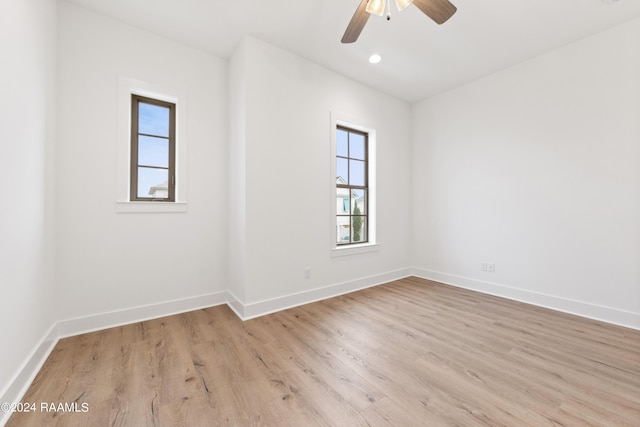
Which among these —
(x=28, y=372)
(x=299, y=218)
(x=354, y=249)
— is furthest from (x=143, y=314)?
(x=354, y=249)

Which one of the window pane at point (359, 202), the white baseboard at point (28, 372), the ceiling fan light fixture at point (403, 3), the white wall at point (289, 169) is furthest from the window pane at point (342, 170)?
the white baseboard at point (28, 372)

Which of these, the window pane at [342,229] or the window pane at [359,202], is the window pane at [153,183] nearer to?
the window pane at [342,229]

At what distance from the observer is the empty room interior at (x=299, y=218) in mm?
1576

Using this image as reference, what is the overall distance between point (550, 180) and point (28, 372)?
499 cm

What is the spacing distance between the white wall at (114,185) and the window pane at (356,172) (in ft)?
6.22

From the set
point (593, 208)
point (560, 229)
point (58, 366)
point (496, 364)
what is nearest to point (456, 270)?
point (560, 229)

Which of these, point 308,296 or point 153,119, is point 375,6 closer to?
point 153,119

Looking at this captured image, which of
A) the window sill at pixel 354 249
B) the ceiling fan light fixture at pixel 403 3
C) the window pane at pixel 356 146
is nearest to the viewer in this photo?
the ceiling fan light fixture at pixel 403 3

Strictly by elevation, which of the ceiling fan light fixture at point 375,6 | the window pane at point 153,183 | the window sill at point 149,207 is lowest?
the window sill at point 149,207

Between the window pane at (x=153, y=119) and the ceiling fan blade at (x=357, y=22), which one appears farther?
the window pane at (x=153, y=119)

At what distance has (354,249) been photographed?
3.63 metres

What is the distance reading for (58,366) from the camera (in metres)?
1.84

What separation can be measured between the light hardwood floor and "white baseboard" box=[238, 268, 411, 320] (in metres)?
0.15

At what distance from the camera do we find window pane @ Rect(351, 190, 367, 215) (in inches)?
157
